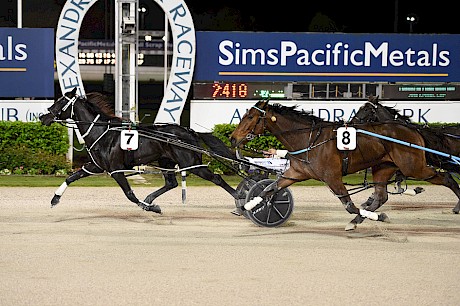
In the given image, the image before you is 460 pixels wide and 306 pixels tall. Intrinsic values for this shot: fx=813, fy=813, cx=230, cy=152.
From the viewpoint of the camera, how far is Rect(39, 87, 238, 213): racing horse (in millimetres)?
9156

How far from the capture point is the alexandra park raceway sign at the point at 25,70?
14359 mm

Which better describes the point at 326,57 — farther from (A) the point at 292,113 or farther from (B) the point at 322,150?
(B) the point at 322,150

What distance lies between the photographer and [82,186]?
1255cm

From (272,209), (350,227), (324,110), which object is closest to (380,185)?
(350,227)

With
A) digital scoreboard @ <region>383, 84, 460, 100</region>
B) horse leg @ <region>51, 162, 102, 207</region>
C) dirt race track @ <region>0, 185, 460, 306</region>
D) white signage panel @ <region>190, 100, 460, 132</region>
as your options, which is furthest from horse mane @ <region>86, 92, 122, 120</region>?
digital scoreboard @ <region>383, 84, 460, 100</region>

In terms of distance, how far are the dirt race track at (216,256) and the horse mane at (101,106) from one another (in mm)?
1145

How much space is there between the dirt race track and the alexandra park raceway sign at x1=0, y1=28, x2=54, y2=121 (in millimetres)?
4207

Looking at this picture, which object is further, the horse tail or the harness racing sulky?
the horse tail

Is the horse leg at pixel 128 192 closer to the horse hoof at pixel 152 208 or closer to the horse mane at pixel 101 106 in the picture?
the horse hoof at pixel 152 208

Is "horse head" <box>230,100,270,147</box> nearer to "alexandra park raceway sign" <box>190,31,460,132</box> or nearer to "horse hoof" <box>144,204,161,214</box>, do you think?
"horse hoof" <box>144,204,161,214</box>

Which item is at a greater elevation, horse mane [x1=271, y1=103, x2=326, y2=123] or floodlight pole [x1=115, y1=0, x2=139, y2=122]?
floodlight pole [x1=115, y1=0, x2=139, y2=122]

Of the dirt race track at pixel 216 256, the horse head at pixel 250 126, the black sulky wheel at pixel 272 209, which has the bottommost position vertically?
the dirt race track at pixel 216 256

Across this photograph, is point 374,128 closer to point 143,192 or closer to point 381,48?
point 143,192

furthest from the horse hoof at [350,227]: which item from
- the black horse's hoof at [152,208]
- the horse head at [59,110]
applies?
the horse head at [59,110]
